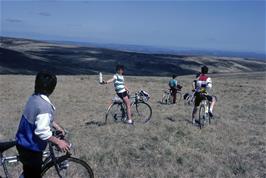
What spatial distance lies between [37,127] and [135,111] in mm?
10751

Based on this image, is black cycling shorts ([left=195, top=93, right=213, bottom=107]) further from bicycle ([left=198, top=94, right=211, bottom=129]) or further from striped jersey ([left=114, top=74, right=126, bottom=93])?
striped jersey ([left=114, top=74, right=126, bottom=93])

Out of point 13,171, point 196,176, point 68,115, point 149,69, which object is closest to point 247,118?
point 68,115

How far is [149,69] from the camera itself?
98.4m

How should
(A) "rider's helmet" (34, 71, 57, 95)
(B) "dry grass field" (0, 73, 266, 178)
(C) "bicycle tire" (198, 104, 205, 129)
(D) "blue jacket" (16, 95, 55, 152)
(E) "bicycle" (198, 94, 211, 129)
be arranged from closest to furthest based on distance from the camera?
(D) "blue jacket" (16, 95, 55, 152) < (A) "rider's helmet" (34, 71, 57, 95) < (B) "dry grass field" (0, 73, 266, 178) < (C) "bicycle tire" (198, 104, 205, 129) < (E) "bicycle" (198, 94, 211, 129)

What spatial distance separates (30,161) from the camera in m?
5.52

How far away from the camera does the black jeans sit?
18.0 feet

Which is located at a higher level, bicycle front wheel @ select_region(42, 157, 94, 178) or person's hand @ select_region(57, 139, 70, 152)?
person's hand @ select_region(57, 139, 70, 152)

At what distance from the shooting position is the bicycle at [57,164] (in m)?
5.70

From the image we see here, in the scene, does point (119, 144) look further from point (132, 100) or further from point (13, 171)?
point (132, 100)

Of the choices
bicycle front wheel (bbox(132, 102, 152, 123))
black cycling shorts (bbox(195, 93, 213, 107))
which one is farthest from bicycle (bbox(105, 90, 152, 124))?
black cycling shorts (bbox(195, 93, 213, 107))

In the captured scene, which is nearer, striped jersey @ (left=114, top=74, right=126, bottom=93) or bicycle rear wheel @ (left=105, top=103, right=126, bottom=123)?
striped jersey @ (left=114, top=74, right=126, bottom=93)

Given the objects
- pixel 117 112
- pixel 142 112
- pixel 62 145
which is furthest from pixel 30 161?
pixel 142 112

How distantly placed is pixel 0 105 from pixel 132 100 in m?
9.15

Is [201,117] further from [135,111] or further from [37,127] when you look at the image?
[37,127]
